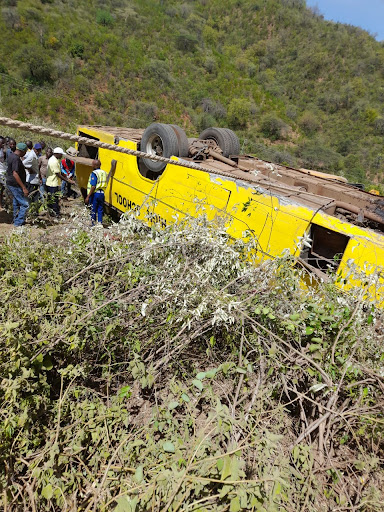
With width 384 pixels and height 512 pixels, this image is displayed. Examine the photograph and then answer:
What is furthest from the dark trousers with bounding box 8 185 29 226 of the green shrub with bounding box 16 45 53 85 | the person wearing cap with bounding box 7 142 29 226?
the green shrub with bounding box 16 45 53 85

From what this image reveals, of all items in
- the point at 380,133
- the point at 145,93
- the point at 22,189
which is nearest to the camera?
the point at 22,189

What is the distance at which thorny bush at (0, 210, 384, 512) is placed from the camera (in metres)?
1.42

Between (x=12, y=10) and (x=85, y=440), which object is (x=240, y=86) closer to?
(x=12, y=10)

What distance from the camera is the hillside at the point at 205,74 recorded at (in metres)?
25.5

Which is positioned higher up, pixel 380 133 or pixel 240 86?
pixel 240 86

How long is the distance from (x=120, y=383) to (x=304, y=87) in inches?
1852

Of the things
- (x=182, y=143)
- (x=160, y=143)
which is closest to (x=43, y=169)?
(x=160, y=143)

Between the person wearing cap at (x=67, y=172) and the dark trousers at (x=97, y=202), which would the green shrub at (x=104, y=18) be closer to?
the person wearing cap at (x=67, y=172)

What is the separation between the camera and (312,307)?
211 cm

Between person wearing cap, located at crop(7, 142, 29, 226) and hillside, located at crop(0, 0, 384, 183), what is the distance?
1712cm

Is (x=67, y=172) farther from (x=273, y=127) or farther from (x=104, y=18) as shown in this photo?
(x=104, y=18)

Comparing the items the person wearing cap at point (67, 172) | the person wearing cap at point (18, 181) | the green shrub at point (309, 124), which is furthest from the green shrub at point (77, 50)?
the person wearing cap at point (18, 181)

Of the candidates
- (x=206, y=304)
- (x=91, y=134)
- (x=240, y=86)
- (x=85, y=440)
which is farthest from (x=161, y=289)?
(x=240, y=86)

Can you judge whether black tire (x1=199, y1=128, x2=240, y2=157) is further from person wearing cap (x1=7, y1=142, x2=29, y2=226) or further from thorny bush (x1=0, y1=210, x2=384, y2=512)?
thorny bush (x1=0, y1=210, x2=384, y2=512)
